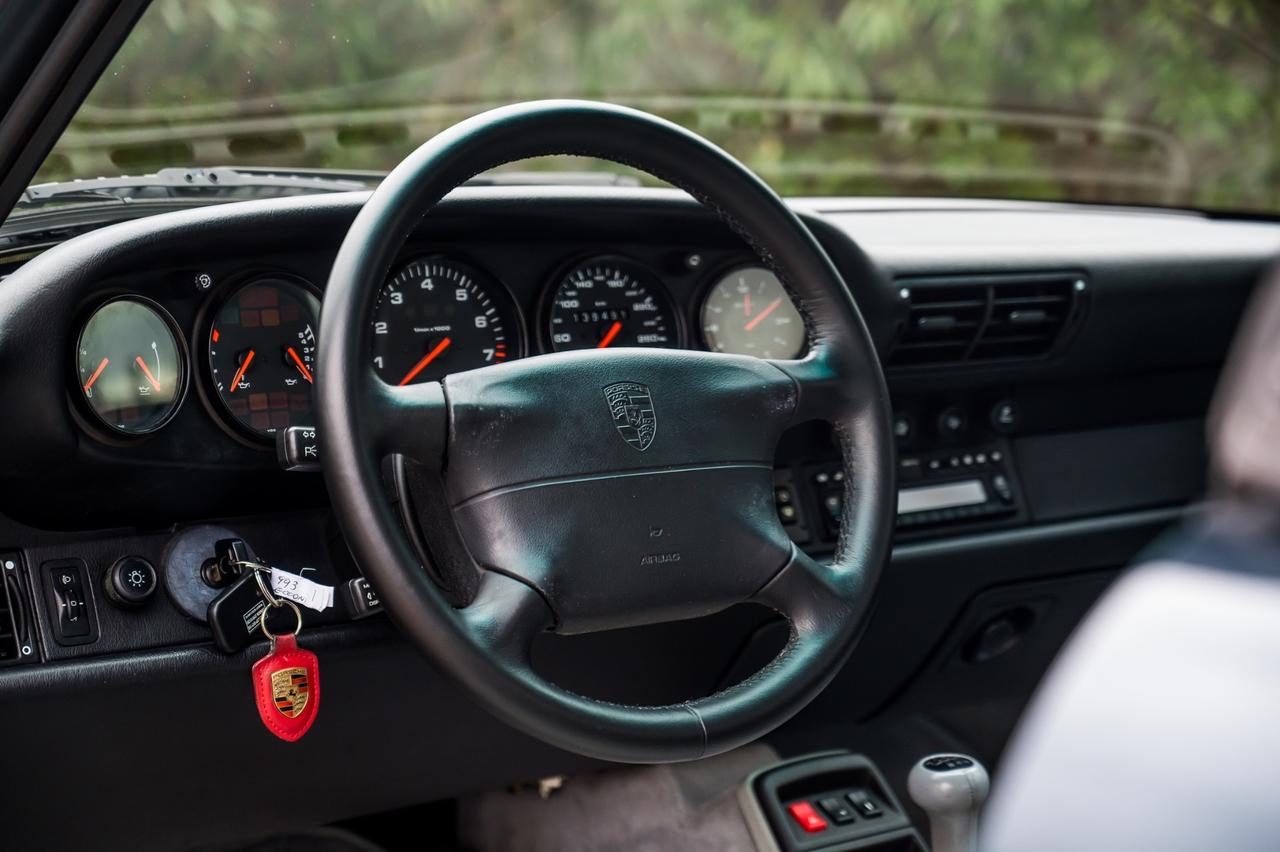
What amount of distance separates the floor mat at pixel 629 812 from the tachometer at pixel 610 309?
2.34 feet

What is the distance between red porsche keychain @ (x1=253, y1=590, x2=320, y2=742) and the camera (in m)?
1.55

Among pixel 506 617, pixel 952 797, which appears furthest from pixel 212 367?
pixel 952 797

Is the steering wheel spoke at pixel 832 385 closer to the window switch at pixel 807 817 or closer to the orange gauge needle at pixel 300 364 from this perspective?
the orange gauge needle at pixel 300 364

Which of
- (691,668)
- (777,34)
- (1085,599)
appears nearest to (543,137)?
(691,668)

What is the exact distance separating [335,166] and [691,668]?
0.86m

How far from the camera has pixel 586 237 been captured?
191 centimetres

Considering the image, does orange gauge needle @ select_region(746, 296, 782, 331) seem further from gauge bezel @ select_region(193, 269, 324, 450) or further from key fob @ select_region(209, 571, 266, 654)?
key fob @ select_region(209, 571, 266, 654)

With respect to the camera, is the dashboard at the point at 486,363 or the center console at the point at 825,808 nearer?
the dashboard at the point at 486,363

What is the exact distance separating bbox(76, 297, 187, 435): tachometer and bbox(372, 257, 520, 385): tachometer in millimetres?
241

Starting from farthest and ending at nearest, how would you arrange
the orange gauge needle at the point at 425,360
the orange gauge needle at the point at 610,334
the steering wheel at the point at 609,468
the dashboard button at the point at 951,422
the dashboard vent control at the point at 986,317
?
the dashboard button at the point at 951,422 → the dashboard vent control at the point at 986,317 → the orange gauge needle at the point at 610,334 → the orange gauge needle at the point at 425,360 → the steering wheel at the point at 609,468

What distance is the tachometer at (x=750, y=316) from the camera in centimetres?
198

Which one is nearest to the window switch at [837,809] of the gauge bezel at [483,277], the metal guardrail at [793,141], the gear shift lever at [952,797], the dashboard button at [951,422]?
the gear shift lever at [952,797]

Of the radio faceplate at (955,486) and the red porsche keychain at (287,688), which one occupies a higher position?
the red porsche keychain at (287,688)

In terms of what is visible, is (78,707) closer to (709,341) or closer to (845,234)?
(709,341)
